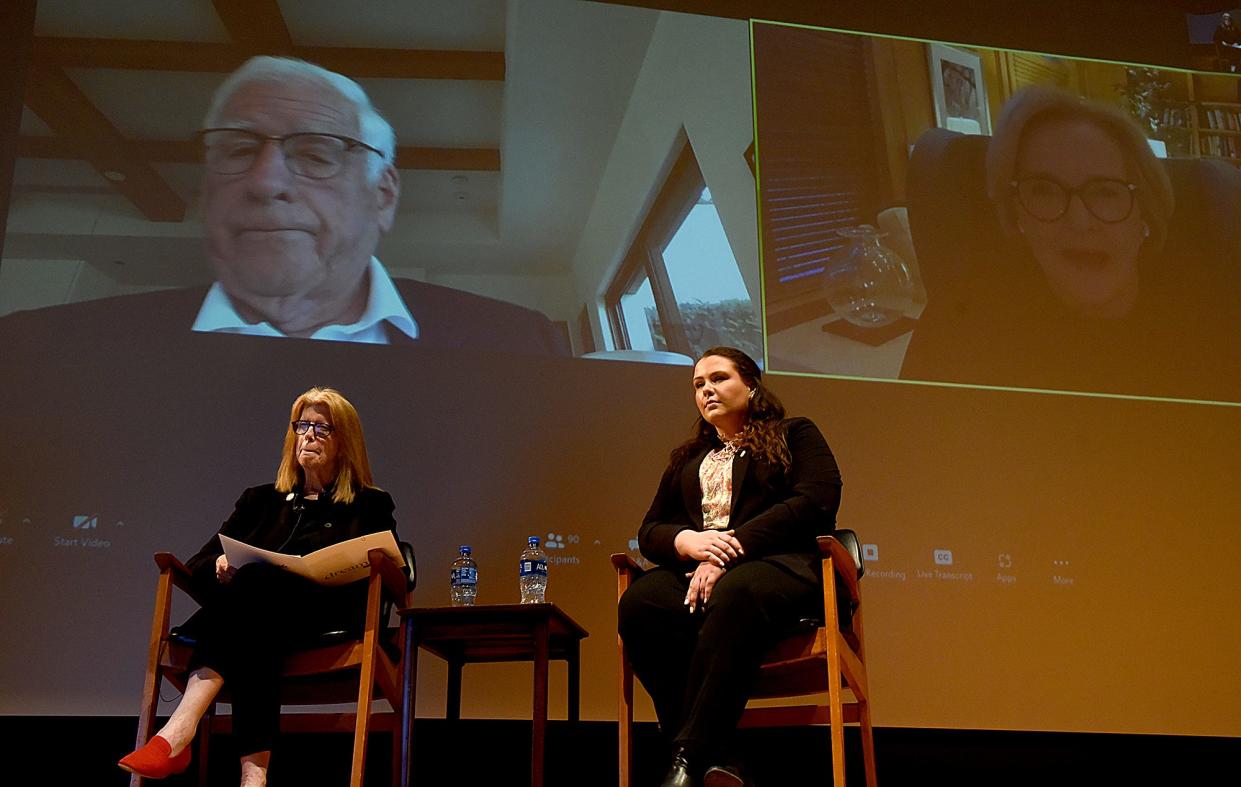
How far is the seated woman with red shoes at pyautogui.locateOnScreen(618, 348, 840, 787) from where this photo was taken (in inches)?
84.3

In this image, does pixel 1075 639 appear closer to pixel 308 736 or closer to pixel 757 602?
pixel 757 602

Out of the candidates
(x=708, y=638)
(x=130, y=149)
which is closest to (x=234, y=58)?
(x=130, y=149)

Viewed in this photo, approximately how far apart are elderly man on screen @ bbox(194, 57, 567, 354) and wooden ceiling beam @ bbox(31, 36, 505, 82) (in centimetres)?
5

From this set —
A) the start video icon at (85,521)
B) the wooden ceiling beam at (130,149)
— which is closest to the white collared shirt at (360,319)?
the wooden ceiling beam at (130,149)

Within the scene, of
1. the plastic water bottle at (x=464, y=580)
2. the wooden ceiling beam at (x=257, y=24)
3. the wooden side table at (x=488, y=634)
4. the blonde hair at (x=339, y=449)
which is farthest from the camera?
the wooden ceiling beam at (x=257, y=24)

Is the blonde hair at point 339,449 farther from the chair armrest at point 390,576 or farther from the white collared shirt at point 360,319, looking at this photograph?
the white collared shirt at point 360,319

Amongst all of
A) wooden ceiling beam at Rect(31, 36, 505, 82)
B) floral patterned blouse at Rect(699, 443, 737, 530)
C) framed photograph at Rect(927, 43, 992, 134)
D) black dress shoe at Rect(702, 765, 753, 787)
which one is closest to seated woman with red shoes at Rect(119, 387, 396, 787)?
floral patterned blouse at Rect(699, 443, 737, 530)

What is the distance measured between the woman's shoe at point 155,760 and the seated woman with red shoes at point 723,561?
3.05ft

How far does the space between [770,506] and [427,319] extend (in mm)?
1298

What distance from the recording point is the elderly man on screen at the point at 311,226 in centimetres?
326

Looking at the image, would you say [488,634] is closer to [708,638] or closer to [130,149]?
[708,638]

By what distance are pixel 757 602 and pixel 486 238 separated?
1.61m

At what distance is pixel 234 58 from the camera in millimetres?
3389

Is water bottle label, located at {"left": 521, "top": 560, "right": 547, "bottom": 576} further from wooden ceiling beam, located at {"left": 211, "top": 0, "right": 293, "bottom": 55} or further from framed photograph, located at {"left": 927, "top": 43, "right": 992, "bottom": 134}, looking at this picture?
framed photograph, located at {"left": 927, "top": 43, "right": 992, "bottom": 134}
